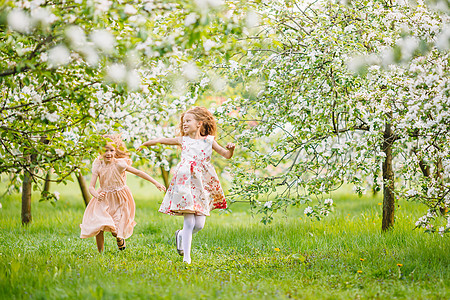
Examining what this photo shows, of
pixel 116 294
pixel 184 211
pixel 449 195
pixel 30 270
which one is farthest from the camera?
pixel 184 211

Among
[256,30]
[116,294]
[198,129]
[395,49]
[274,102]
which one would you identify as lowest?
[116,294]

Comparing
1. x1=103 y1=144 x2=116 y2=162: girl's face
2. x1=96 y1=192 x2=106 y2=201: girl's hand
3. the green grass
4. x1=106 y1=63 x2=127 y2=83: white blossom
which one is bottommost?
the green grass

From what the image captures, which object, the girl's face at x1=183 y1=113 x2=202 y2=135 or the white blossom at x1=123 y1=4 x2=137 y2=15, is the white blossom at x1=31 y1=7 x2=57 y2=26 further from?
the girl's face at x1=183 y1=113 x2=202 y2=135

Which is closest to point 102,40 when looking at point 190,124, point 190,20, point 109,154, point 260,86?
point 190,20

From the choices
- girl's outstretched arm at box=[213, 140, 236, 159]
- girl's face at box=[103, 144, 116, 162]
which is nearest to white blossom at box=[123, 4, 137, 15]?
girl's outstretched arm at box=[213, 140, 236, 159]

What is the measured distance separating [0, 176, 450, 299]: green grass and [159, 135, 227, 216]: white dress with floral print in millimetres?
538

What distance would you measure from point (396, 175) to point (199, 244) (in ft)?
10.5

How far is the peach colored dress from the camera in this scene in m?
5.84

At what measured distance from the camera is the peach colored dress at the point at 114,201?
5844mm

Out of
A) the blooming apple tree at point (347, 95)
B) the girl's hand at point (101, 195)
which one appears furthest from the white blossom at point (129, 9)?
the girl's hand at point (101, 195)

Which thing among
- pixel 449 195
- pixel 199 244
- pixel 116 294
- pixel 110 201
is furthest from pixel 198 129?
pixel 449 195

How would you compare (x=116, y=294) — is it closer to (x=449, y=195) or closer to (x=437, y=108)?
(x=437, y=108)

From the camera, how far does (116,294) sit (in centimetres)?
360

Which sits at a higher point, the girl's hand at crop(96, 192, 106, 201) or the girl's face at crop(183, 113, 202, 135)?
the girl's face at crop(183, 113, 202, 135)
